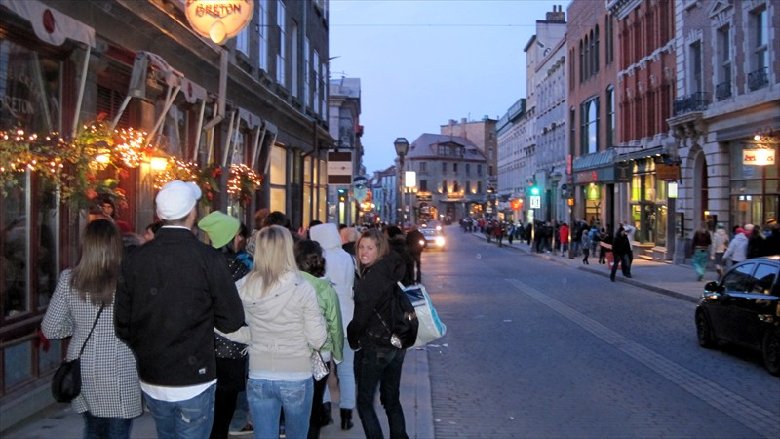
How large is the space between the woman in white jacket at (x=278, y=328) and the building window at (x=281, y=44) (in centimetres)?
1790

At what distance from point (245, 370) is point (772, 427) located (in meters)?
5.32

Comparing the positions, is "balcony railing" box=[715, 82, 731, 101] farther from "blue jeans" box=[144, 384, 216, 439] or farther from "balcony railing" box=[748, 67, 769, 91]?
"blue jeans" box=[144, 384, 216, 439]

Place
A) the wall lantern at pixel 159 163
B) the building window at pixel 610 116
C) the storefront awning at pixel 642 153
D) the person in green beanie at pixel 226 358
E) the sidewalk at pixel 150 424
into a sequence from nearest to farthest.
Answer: the person in green beanie at pixel 226 358 → the sidewalk at pixel 150 424 → the wall lantern at pixel 159 163 → the storefront awning at pixel 642 153 → the building window at pixel 610 116

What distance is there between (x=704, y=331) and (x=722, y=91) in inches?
645

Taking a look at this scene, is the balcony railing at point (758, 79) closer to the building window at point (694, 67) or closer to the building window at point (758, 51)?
the building window at point (758, 51)

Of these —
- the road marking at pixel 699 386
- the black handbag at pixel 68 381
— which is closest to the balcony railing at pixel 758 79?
the road marking at pixel 699 386

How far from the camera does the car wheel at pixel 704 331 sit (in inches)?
474

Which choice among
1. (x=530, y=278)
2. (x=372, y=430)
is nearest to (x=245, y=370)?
(x=372, y=430)

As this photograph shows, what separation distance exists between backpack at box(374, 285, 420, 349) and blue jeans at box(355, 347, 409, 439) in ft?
0.36

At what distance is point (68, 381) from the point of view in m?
4.33

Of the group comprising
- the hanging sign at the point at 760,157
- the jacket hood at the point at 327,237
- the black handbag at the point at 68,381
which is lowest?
the black handbag at the point at 68,381

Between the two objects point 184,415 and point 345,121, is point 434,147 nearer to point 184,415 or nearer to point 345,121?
point 345,121

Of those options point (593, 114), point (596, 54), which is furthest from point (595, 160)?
point (596, 54)

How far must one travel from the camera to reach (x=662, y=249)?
111 feet
